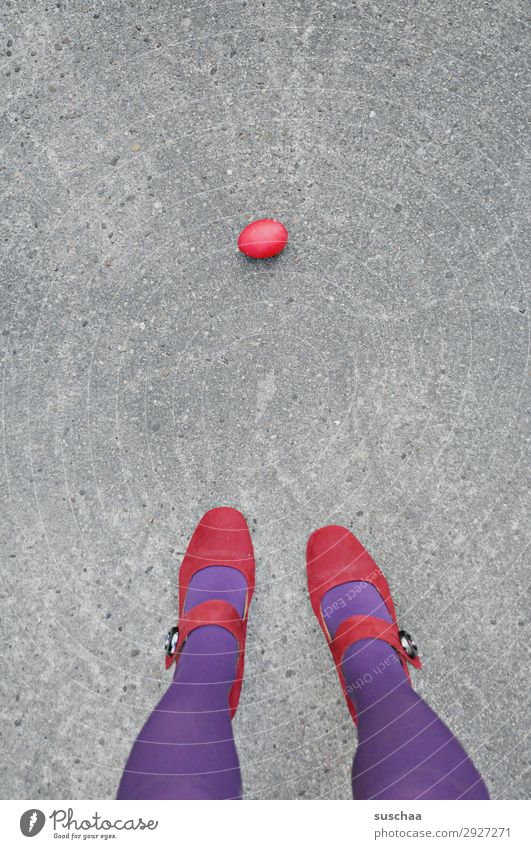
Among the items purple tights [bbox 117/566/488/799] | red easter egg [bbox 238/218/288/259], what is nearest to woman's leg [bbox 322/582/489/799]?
purple tights [bbox 117/566/488/799]

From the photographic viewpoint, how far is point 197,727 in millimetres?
1479

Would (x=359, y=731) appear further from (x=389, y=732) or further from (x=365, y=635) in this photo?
(x=365, y=635)

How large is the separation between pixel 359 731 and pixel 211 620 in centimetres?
47

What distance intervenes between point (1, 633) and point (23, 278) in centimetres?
103

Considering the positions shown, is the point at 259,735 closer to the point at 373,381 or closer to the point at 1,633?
the point at 1,633

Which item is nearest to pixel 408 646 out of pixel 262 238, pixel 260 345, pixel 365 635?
pixel 365 635

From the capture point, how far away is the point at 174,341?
177 centimetres

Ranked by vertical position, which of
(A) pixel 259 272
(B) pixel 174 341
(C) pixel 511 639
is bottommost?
(C) pixel 511 639

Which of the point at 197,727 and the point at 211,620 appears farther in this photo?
the point at 211,620

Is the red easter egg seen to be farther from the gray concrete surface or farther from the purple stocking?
the purple stocking

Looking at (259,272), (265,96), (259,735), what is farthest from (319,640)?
(265,96)

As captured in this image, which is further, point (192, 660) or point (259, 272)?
point (259, 272)

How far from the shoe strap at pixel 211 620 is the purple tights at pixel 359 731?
17 mm

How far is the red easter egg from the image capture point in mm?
1689
